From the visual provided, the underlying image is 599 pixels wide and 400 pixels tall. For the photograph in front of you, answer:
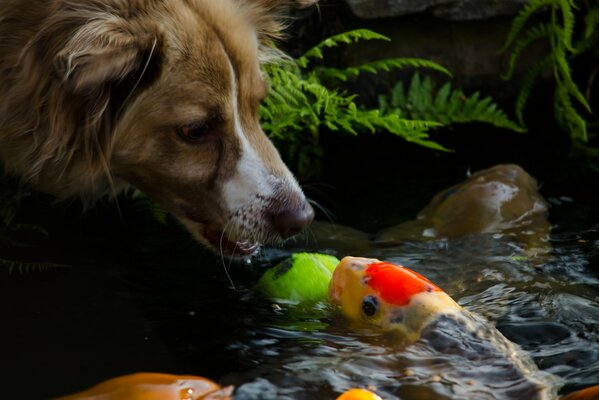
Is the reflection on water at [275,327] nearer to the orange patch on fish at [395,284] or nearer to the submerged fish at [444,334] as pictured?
the submerged fish at [444,334]

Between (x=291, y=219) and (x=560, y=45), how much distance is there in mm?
2440

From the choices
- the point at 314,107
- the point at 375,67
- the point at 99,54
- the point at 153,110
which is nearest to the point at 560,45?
the point at 375,67

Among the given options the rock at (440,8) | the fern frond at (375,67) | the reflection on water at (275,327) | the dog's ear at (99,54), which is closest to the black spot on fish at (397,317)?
the reflection on water at (275,327)

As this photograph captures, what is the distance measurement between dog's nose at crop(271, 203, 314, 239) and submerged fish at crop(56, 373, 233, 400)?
913mm

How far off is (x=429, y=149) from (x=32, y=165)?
9.89 feet

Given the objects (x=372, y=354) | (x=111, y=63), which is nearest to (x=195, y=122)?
(x=111, y=63)

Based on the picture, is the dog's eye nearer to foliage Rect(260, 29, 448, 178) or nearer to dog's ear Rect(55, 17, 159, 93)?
dog's ear Rect(55, 17, 159, 93)

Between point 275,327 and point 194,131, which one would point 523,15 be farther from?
point 275,327

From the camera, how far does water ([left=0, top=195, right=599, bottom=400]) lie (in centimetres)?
331

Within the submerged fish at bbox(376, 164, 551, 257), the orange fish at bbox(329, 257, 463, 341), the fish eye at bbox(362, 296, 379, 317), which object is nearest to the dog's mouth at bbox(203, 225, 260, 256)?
the orange fish at bbox(329, 257, 463, 341)

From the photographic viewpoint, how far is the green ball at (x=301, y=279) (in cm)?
378

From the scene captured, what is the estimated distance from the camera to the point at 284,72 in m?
5.00

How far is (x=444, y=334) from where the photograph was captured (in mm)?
3305

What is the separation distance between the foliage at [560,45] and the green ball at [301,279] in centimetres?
226
